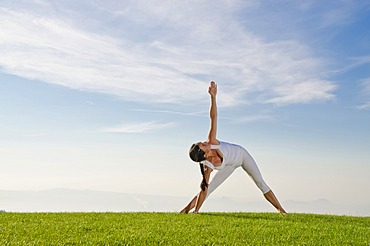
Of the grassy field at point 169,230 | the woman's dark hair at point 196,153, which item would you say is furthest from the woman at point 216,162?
the grassy field at point 169,230

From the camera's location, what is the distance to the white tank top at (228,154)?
1095cm

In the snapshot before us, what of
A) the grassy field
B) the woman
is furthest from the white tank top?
the grassy field

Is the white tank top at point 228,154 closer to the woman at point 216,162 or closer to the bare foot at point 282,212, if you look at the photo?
the woman at point 216,162

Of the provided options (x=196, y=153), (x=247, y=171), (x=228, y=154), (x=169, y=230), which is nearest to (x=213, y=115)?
(x=196, y=153)

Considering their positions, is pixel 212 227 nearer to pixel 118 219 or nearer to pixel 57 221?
pixel 118 219

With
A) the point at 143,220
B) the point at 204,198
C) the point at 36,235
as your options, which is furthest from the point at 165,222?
the point at 36,235

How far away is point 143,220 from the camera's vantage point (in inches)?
387

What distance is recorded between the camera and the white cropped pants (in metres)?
11.4

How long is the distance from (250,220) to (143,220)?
238 cm

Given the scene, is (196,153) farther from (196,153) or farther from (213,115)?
(213,115)

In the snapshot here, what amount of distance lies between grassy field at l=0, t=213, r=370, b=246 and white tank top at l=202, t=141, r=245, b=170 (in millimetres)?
1263

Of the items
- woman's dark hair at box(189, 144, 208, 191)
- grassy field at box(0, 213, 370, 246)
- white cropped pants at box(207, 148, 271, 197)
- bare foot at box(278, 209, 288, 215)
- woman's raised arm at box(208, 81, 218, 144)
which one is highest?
woman's raised arm at box(208, 81, 218, 144)

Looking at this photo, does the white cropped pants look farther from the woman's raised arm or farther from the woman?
the woman's raised arm

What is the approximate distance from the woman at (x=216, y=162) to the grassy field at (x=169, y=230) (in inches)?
28.0
